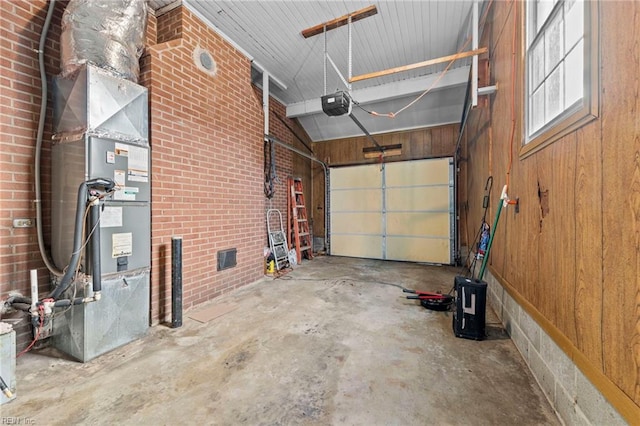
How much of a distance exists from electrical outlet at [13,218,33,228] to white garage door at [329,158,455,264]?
553 cm

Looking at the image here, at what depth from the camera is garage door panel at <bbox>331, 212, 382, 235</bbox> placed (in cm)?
635

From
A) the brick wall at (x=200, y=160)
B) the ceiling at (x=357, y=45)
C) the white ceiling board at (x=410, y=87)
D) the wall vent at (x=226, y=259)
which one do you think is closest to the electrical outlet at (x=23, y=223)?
the brick wall at (x=200, y=160)

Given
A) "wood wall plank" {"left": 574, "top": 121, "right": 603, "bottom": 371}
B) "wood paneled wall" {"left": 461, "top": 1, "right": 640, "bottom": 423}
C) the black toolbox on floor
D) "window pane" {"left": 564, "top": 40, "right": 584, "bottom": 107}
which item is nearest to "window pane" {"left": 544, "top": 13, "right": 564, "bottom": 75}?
"window pane" {"left": 564, "top": 40, "right": 584, "bottom": 107}

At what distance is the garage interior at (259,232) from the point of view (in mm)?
1259

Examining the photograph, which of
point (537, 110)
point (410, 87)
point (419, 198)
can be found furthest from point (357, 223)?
point (537, 110)

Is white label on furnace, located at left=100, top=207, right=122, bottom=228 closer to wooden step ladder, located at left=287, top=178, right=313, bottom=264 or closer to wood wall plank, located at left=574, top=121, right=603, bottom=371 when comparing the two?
wood wall plank, located at left=574, top=121, right=603, bottom=371

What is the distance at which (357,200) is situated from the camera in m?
6.58

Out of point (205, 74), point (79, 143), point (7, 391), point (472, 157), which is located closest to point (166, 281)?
point (7, 391)

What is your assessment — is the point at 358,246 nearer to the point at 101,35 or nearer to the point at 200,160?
the point at 200,160

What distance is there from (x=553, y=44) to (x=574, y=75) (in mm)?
457

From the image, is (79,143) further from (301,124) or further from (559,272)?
(301,124)

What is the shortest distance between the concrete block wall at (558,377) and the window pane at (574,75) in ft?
4.94

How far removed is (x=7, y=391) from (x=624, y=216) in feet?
11.2

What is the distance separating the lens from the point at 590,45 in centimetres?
123
